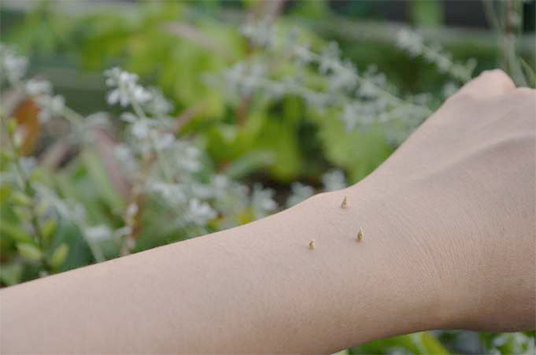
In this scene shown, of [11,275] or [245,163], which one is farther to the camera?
[245,163]

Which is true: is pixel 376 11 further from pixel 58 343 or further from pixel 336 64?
pixel 58 343

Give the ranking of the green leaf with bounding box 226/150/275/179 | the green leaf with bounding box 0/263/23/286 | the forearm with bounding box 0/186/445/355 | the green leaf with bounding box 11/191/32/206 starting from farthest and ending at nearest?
the green leaf with bounding box 226/150/275/179 < the green leaf with bounding box 0/263/23/286 < the green leaf with bounding box 11/191/32/206 < the forearm with bounding box 0/186/445/355

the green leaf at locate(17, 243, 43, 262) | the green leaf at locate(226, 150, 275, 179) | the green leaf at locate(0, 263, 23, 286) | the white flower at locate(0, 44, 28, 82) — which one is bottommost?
the green leaf at locate(17, 243, 43, 262)

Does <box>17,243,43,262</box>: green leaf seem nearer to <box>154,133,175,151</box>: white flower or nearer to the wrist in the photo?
<box>154,133,175,151</box>: white flower

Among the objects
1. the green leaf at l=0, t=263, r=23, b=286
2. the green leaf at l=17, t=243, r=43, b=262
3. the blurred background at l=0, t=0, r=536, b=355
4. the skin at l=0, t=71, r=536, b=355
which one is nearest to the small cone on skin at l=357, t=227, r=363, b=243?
the skin at l=0, t=71, r=536, b=355

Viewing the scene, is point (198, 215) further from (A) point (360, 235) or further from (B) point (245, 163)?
(B) point (245, 163)

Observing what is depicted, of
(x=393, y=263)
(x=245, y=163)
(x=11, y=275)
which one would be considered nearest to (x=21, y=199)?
(x=11, y=275)
